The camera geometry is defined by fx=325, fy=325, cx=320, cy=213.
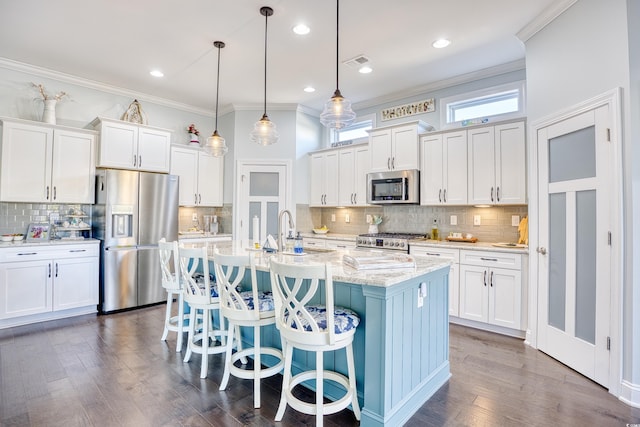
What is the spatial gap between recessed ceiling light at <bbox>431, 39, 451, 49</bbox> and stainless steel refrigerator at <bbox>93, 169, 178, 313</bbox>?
395 centimetres

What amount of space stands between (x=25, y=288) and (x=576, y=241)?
18.6 ft

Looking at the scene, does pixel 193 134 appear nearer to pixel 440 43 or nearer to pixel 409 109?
pixel 409 109

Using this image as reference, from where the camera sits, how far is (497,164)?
12.6 ft

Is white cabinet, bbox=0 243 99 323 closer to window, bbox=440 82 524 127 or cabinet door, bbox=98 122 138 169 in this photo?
cabinet door, bbox=98 122 138 169

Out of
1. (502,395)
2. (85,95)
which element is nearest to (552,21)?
(502,395)

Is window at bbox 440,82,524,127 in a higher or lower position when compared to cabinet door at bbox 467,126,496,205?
higher

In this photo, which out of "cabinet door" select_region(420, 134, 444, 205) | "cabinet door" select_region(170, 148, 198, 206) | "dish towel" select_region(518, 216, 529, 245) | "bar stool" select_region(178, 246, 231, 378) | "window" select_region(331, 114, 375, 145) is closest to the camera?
"bar stool" select_region(178, 246, 231, 378)

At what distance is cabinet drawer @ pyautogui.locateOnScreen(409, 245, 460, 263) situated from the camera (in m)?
3.83

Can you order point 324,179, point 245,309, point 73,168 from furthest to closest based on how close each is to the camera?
point 324,179 < point 73,168 < point 245,309

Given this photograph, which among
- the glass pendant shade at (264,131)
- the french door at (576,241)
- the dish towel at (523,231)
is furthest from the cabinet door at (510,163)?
the glass pendant shade at (264,131)

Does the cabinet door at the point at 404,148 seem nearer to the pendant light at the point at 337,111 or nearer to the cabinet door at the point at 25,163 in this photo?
the pendant light at the point at 337,111

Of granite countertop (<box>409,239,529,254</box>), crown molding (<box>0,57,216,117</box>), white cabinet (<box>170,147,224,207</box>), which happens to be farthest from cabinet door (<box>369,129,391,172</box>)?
crown molding (<box>0,57,216,117</box>)

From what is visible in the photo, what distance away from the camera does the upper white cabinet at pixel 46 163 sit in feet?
12.5

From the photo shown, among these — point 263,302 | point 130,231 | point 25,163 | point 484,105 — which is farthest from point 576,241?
point 25,163
